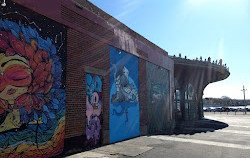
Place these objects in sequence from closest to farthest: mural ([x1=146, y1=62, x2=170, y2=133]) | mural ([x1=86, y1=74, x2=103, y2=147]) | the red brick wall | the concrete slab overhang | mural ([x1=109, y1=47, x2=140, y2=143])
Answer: the red brick wall < mural ([x1=86, y1=74, x2=103, y2=147]) < mural ([x1=109, y1=47, x2=140, y2=143]) < mural ([x1=146, y1=62, x2=170, y2=133]) < the concrete slab overhang

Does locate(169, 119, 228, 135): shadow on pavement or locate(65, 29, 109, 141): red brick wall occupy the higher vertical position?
locate(65, 29, 109, 141): red brick wall

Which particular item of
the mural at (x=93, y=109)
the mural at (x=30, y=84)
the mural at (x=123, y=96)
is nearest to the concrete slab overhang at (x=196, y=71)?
the mural at (x=123, y=96)

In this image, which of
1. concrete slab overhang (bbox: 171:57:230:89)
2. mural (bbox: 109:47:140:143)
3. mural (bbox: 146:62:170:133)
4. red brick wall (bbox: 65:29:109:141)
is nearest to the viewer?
red brick wall (bbox: 65:29:109:141)

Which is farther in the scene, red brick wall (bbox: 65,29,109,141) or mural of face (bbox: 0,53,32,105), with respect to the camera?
red brick wall (bbox: 65,29,109,141)

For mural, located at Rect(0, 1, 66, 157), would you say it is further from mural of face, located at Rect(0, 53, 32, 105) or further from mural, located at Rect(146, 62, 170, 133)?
mural, located at Rect(146, 62, 170, 133)

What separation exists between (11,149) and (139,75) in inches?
369

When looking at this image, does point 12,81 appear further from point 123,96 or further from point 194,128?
point 194,128

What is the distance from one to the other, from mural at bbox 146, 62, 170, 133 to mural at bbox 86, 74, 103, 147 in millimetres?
5687

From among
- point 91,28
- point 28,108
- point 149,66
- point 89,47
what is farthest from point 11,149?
point 149,66

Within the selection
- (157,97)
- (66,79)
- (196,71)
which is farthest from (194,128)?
(66,79)

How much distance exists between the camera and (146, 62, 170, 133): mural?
50.1 ft

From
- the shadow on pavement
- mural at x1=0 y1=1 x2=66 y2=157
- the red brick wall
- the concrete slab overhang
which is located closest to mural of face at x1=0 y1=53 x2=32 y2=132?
mural at x1=0 y1=1 x2=66 y2=157

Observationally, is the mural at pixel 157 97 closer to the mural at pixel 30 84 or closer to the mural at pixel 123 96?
the mural at pixel 123 96

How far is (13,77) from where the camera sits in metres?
6.38
